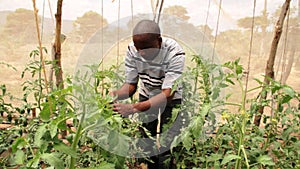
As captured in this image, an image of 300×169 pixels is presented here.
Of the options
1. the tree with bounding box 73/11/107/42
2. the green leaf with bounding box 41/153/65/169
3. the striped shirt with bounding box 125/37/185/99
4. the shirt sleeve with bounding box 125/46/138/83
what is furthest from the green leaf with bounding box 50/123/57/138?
the tree with bounding box 73/11/107/42

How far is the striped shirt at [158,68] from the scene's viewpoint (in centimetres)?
134

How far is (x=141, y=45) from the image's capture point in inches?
50.3

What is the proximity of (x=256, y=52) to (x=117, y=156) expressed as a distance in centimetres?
156

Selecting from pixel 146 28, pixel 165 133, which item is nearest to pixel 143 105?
pixel 165 133

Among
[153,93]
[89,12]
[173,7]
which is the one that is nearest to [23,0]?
[89,12]

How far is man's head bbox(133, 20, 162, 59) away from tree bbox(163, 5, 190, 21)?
726mm

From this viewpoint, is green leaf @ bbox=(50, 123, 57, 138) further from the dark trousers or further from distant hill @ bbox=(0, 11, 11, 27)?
distant hill @ bbox=(0, 11, 11, 27)

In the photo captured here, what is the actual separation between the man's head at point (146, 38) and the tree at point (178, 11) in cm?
73

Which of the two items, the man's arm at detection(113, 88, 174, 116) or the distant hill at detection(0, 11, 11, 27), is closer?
the man's arm at detection(113, 88, 174, 116)

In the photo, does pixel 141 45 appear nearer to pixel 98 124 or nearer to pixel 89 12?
pixel 98 124

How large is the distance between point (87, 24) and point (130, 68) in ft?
2.24

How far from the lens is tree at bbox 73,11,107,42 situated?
2002mm

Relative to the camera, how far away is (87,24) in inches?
80.0

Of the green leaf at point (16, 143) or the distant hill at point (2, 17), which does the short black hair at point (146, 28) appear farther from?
the distant hill at point (2, 17)
